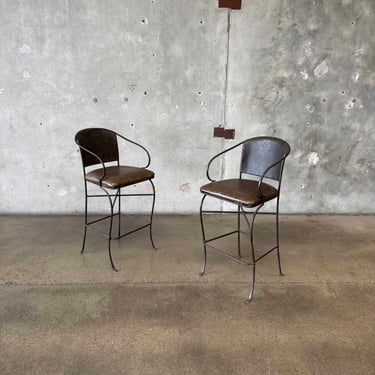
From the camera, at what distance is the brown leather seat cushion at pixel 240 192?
2068mm

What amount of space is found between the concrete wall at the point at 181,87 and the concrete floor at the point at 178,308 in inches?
26.7

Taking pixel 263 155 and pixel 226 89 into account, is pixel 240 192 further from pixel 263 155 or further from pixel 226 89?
pixel 226 89

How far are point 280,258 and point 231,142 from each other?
1.19 meters

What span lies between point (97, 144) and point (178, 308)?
1.31 meters

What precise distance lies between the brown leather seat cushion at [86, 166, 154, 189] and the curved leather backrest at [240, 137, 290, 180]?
0.71 meters

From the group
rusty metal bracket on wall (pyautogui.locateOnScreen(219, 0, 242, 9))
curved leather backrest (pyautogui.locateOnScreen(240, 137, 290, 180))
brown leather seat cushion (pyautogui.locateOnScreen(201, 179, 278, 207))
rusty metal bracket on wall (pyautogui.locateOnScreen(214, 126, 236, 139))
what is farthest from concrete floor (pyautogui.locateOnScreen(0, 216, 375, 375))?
rusty metal bracket on wall (pyautogui.locateOnScreen(219, 0, 242, 9))

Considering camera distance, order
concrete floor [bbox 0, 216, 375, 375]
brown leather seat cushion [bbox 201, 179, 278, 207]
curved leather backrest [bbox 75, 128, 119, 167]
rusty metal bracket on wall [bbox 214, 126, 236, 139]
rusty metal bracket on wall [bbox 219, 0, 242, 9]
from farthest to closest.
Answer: rusty metal bracket on wall [bbox 214, 126, 236, 139]
rusty metal bracket on wall [bbox 219, 0, 242, 9]
curved leather backrest [bbox 75, 128, 119, 167]
brown leather seat cushion [bbox 201, 179, 278, 207]
concrete floor [bbox 0, 216, 375, 375]

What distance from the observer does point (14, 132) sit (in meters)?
3.20

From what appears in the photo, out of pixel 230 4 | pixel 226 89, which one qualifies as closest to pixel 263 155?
pixel 226 89

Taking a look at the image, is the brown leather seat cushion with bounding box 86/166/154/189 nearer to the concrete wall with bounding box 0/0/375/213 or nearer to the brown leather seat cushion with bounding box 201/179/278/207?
the brown leather seat cushion with bounding box 201/179/278/207

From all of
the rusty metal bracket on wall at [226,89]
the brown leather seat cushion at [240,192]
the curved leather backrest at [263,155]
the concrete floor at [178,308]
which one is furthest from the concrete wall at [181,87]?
the brown leather seat cushion at [240,192]

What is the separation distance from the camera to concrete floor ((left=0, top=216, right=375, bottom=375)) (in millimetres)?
1648

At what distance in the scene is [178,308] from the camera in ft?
6.63

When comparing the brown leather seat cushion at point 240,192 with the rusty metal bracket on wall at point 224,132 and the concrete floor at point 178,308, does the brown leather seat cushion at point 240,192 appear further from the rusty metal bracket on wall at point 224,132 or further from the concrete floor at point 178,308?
the rusty metal bracket on wall at point 224,132
